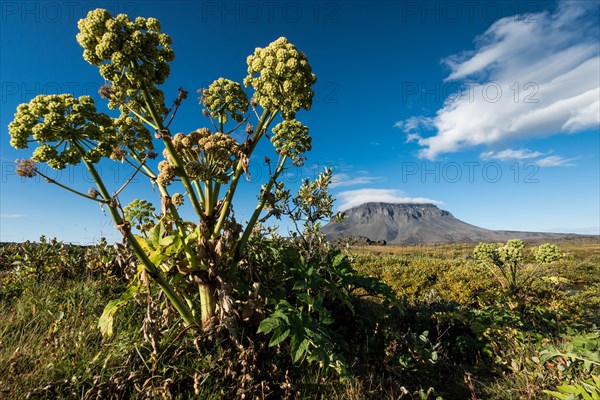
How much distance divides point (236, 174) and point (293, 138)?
113 cm

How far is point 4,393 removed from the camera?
2.75 meters

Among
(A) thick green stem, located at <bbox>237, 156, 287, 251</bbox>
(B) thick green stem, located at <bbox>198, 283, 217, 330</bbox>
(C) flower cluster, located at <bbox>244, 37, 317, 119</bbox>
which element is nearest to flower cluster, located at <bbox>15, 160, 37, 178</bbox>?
(B) thick green stem, located at <bbox>198, 283, 217, 330</bbox>

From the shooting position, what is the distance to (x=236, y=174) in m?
3.61

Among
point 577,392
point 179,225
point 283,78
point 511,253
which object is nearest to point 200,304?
point 179,225

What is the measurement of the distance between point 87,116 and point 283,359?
349 cm

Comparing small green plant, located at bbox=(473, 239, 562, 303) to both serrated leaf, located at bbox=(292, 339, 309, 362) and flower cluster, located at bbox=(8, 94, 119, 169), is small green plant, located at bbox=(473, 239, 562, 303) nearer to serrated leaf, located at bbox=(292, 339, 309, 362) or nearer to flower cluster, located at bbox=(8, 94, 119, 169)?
serrated leaf, located at bbox=(292, 339, 309, 362)

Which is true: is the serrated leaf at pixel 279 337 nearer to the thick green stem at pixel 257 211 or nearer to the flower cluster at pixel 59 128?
the thick green stem at pixel 257 211

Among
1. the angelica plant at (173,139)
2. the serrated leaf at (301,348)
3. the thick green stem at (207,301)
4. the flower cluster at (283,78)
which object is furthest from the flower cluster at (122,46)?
the serrated leaf at (301,348)

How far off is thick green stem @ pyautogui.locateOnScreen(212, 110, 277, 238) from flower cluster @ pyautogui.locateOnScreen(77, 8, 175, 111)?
4.09 feet

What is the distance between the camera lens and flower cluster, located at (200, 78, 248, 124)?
4.00 m

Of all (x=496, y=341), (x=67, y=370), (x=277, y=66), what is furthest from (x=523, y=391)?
(x=67, y=370)

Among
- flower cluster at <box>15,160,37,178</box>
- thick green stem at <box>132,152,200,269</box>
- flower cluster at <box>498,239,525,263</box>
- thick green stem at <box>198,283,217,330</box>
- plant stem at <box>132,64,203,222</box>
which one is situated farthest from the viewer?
flower cluster at <box>498,239,525,263</box>

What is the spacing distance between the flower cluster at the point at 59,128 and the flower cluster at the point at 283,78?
1.72m

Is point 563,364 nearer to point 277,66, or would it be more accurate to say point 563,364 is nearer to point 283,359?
point 283,359
